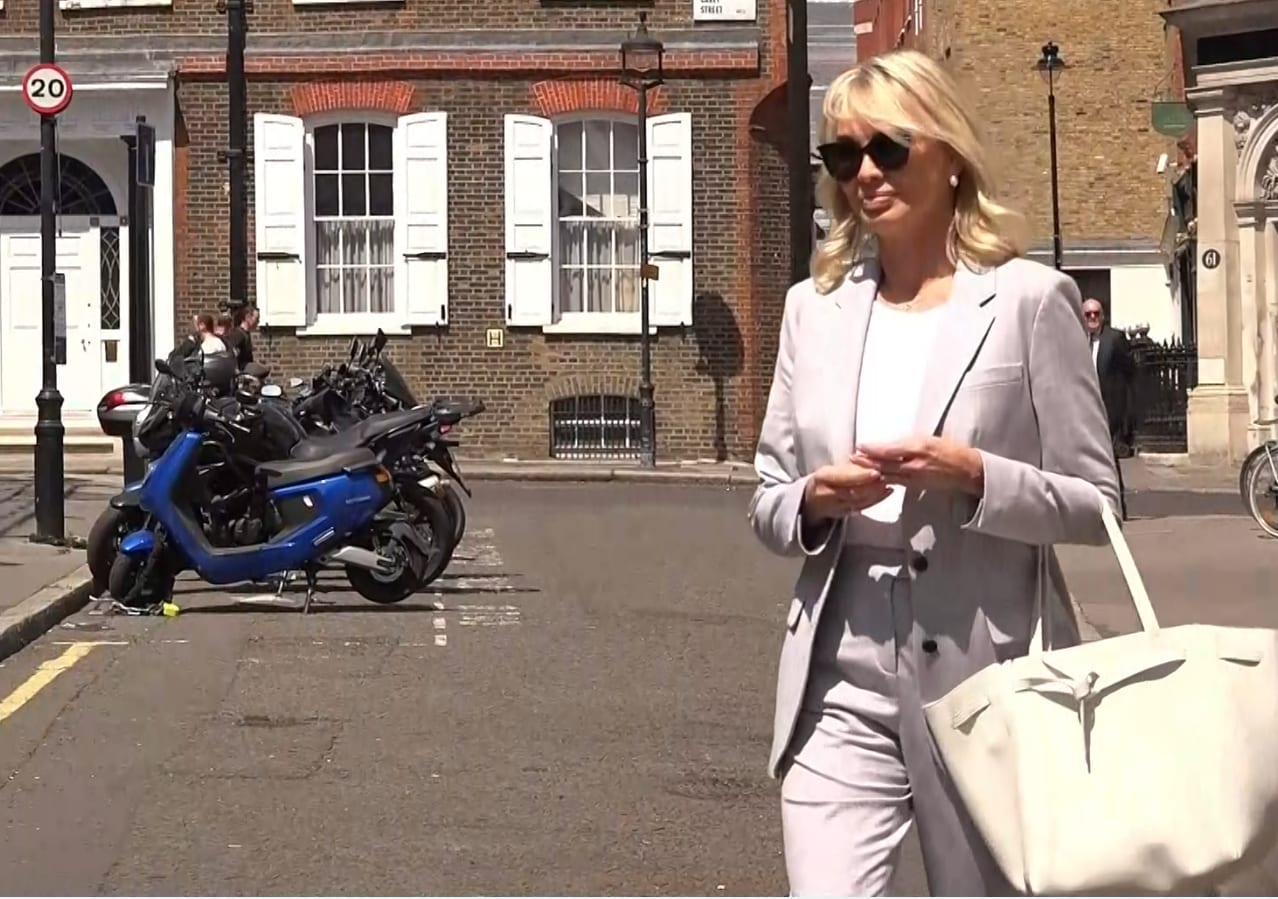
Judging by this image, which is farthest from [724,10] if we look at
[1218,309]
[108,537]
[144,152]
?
[108,537]

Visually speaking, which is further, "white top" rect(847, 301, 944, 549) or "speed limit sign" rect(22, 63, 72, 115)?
"speed limit sign" rect(22, 63, 72, 115)

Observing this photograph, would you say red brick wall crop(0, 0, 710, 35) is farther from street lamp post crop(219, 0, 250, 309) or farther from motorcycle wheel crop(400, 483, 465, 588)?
motorcycle wheel crop(400, 483, 465, 588)

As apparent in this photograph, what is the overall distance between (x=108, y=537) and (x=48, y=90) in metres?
4.31

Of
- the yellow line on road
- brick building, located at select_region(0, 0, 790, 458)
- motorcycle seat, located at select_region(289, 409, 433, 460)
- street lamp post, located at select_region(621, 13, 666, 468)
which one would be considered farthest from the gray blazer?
brick building, located at select_region(0, 0, 790, 458)

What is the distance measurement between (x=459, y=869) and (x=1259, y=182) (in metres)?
19.2

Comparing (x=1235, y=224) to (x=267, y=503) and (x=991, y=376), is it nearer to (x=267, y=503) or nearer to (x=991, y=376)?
(x=267, y=503)

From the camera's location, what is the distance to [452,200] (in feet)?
86.5

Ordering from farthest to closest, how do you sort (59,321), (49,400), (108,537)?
(59,321), (49,400), (108,537)

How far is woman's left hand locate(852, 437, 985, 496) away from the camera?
A: 3.57 metres

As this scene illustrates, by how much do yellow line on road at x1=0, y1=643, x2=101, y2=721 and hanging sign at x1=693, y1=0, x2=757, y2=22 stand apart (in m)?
16.2

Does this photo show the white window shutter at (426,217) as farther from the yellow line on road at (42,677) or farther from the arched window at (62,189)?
the yellow line on road at (42,677)

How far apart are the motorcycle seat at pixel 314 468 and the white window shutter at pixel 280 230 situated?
44.7 feet

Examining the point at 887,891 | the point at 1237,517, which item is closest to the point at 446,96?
the point at 1237,517

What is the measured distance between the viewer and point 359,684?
34.0ft
